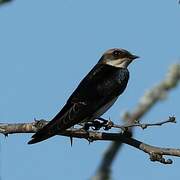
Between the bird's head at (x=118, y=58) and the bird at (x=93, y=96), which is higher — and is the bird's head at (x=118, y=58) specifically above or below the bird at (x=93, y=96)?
above

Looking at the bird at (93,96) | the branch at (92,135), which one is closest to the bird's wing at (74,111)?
the bird at (93,96)

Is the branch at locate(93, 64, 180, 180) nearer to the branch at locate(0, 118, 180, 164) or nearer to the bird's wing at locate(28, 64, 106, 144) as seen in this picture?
the branch at locate(0, 118, 180, 164)

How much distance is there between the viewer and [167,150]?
450cm

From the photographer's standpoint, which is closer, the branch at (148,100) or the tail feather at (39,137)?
the branch at (148,100)

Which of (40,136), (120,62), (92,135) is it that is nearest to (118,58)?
(120,62)

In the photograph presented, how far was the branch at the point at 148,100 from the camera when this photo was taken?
1.30 m

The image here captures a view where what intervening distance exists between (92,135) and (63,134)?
16.2 inches

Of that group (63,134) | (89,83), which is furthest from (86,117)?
(63,134)

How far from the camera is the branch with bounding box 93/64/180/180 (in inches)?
51.3

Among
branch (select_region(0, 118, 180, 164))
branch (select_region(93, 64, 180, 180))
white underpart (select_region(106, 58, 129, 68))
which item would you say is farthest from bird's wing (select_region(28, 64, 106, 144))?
branch (select_region(93, 64, 180, 180))

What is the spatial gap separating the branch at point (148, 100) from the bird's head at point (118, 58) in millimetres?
8293

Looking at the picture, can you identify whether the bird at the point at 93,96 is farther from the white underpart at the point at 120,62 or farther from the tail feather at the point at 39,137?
the tail feather at the point at 39,137

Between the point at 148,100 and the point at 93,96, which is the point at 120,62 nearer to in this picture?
the point at 93,96

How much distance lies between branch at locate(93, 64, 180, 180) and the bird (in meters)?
4.75
